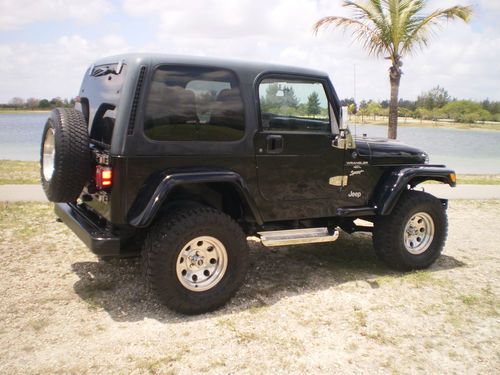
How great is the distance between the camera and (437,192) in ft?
36.0

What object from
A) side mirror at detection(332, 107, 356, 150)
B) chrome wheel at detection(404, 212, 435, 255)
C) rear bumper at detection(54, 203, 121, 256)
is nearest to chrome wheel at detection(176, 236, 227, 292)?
rear bumper at detection(54, 203, 121, 256)

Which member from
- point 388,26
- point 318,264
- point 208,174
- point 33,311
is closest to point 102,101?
point 208,174

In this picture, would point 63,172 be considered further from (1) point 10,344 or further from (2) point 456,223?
(2) point 456,223

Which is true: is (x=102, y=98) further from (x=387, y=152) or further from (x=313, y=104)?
(x=387, y=152)

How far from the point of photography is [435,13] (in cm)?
1190

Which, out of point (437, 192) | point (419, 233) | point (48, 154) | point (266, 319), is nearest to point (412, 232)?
point (419, 233)

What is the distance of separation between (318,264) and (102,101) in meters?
3.00

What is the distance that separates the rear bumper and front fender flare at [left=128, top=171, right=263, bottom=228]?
242mm

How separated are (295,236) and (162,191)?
1510 millimetres

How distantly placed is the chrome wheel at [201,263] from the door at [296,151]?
2.27ft

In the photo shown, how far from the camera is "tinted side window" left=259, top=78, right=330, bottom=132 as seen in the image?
449 centimetres

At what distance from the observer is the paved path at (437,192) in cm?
845

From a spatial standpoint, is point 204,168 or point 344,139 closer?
point 204,168

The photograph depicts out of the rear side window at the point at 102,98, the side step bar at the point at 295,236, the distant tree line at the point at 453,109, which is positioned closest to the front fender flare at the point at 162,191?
the rear side window at the point at 102,98
